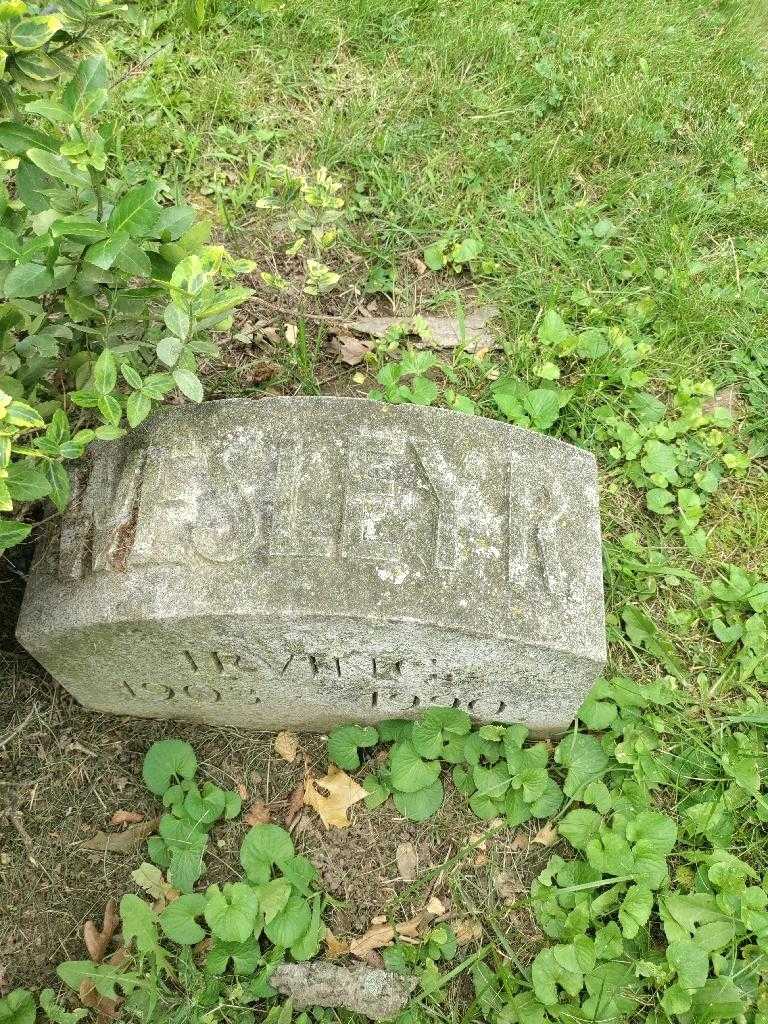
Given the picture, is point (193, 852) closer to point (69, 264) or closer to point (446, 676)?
point (446, 676)

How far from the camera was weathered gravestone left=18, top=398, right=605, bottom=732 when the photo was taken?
77.0 inches

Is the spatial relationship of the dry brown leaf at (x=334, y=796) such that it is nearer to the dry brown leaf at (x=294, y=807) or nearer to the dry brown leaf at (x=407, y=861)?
the dry brown leaf at (x=294, y=807)

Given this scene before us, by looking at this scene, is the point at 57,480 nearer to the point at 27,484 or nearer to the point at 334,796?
the point at 27,484

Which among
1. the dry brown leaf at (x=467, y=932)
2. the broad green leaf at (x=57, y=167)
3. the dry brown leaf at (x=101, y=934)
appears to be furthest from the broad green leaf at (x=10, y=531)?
the dry brown leaf at (x=467, y=932)

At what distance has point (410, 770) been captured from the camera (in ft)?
7.57

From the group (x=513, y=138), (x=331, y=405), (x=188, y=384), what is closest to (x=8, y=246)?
(x=188, y=384)

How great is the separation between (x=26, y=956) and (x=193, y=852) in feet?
1.59

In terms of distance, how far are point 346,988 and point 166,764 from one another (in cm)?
75

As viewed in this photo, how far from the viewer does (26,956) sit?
2160 mm

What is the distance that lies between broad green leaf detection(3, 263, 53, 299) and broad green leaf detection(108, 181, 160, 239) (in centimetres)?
18

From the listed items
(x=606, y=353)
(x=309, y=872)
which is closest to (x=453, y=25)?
(x=606, y=353)

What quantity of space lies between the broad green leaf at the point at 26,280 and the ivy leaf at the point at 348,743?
1.40 m

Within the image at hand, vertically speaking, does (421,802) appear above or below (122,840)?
above

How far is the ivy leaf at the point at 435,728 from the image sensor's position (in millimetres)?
2285
